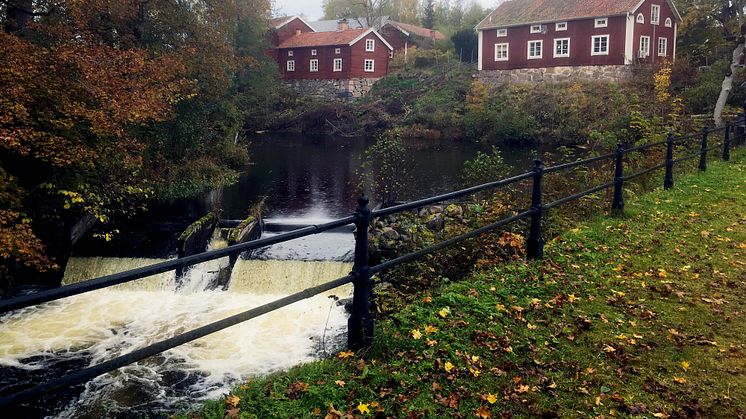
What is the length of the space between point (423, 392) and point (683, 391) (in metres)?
1.98

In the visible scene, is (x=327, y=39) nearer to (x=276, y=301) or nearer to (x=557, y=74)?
(x=557, y=74)

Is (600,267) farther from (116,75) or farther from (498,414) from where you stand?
(116,75)

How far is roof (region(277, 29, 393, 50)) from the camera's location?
58.1 metres

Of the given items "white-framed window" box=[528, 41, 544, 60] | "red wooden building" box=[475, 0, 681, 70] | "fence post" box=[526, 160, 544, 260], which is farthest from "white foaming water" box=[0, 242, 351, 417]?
"white-framed window" box=[528, 41, 544, 60]

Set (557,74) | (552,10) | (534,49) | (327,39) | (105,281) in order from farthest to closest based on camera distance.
Answer: (327,39), (534,49), (552,10), (557,74), (105,281)

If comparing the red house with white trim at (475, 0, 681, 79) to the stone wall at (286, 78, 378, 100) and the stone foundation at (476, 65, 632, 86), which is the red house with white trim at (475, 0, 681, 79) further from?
the stone wall at (286, 78, 378, 100)

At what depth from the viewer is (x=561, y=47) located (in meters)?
46.1

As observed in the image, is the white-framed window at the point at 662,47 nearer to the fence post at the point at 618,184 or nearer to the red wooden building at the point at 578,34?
the red wooden building at the point at 578,34

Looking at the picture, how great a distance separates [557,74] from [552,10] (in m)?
5.09

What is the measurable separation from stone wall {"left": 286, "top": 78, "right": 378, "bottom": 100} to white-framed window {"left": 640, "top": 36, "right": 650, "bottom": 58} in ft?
79.7

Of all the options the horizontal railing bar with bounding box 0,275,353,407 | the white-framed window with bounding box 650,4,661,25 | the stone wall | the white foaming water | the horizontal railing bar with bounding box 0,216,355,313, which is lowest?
the white foaming water

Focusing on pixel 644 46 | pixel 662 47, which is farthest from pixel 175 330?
pixel 662 47

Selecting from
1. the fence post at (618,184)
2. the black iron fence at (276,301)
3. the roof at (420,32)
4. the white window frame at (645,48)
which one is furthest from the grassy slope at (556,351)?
the roof at (420,32)

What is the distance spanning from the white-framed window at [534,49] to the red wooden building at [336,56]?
54.2ft
